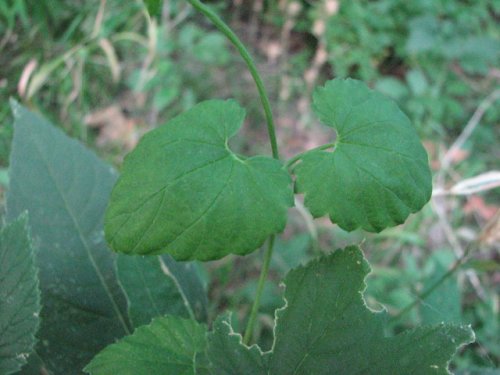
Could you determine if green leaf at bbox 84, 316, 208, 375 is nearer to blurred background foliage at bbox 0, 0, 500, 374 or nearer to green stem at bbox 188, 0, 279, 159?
green stem at bbox 188, 0, 279, 159

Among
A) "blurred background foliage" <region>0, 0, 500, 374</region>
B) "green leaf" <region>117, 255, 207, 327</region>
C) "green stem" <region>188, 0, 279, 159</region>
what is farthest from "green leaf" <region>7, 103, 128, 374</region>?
"blurred background foliage" <region>0, 0, 500, 374</region>

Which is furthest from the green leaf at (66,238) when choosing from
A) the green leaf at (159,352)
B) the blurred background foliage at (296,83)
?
the blurred background foliage at (296,83)

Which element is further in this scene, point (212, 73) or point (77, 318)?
point (212, 73)

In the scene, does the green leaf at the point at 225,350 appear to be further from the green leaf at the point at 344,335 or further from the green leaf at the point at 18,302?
the green leaf at the point at 18,302

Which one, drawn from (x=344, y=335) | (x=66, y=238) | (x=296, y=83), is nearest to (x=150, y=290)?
(x=66, y=238)

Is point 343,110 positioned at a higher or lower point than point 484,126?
higher

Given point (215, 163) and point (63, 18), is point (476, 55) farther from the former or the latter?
point (215, 163)

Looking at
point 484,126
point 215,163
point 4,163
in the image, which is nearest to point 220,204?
point 215,163
